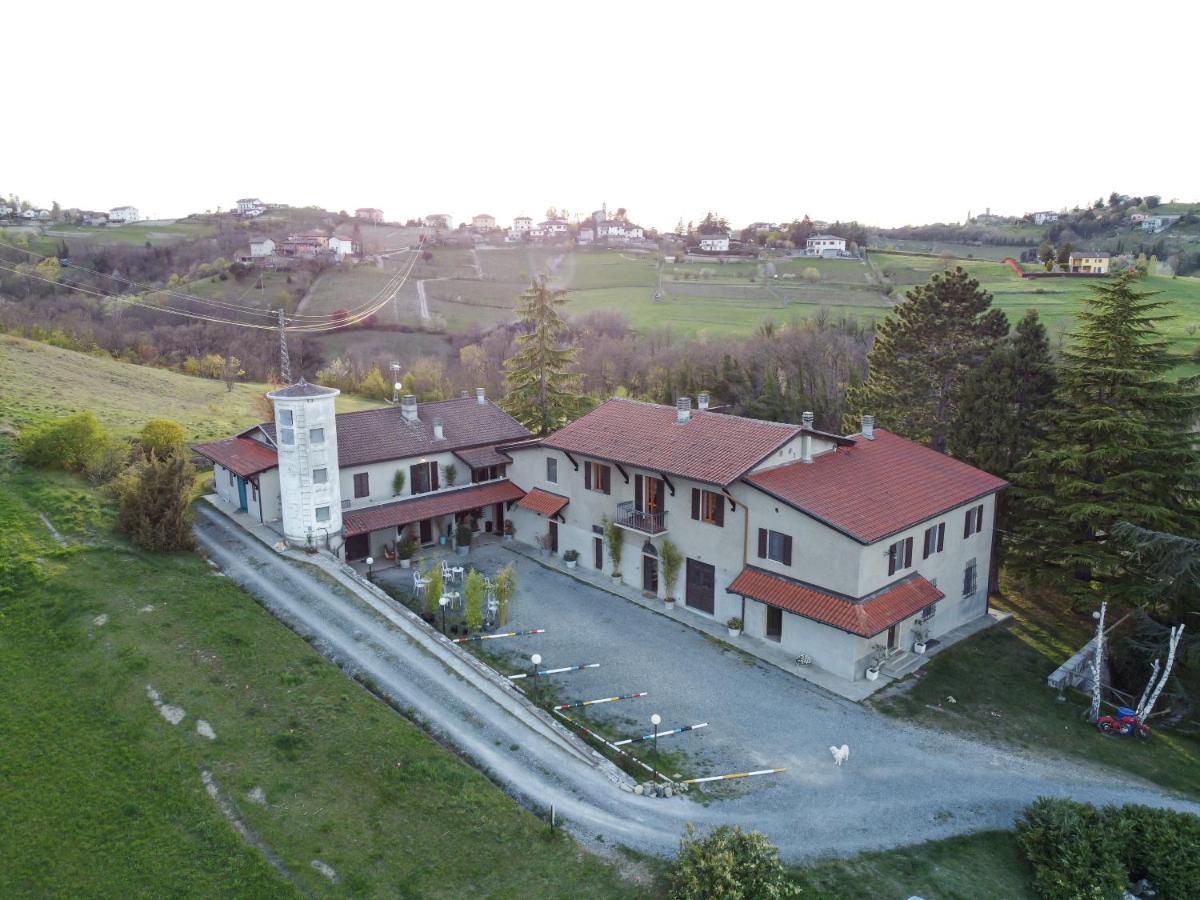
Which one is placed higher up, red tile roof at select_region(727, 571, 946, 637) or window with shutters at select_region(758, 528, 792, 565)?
window with shutters at select_region(758, 528, 792, 565)

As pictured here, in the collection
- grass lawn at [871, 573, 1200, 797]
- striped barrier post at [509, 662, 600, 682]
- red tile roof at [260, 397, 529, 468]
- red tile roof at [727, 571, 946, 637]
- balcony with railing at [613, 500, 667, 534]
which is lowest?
grass lawn at [871, 573, 1200, 797]

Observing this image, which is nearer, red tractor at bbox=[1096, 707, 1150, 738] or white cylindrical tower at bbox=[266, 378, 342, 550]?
red tractor at bbox=[1096, 707, 1150, 738]

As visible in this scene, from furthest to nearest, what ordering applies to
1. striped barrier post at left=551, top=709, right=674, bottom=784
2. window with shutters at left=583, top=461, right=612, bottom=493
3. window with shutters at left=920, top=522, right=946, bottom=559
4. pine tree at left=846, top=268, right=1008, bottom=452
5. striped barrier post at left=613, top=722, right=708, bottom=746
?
pine tree at left=846, top=268, right=1008, bottom=452 < window with shutters at left=583, top=461, right=612, bottom=493 < window with shutters at left=920, top=522, right=946, bottom=559 < striped barrier post at left=613, top=722, right=708, bottom=746 < striped barrier post at left=551, top=709, right=674, bottom=784

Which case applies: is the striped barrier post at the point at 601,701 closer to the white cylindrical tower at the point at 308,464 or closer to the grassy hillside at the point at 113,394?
the white cylindrical tower at the point at 308,464

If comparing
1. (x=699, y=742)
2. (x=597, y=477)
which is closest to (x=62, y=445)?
(x=597, y=477)

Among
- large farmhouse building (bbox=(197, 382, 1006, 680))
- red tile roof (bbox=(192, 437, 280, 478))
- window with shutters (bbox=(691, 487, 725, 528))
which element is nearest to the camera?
large farmhouse building (bbox=(197, 382, 1006, 680))

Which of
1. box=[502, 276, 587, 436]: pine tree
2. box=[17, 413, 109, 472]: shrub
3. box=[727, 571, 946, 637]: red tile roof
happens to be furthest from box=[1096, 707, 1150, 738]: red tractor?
box=[17, 413, 109, 472]: shrub

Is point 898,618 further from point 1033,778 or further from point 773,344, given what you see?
point 773,344

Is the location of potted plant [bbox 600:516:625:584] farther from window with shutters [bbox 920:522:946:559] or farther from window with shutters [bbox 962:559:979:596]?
window with shutters [bbox 962:559:979:596]
